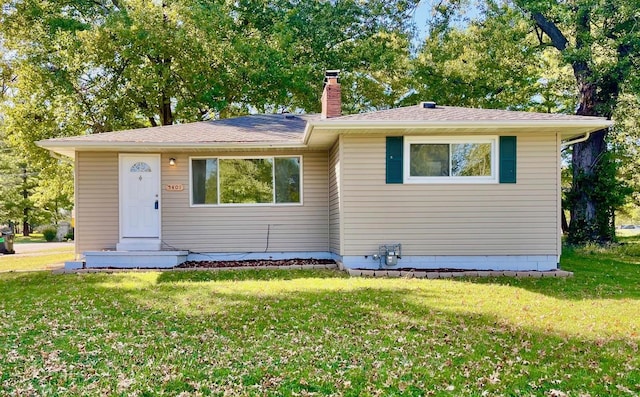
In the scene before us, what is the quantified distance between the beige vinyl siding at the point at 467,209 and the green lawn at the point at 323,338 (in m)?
1.16

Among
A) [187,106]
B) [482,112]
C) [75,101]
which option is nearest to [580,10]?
[482,112]

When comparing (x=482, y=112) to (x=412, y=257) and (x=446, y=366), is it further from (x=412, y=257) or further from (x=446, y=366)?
(x=446, y=366)

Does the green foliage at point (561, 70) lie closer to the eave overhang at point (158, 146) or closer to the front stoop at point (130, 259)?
the eave overhang at point (158, 146)

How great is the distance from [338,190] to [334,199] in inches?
25.0

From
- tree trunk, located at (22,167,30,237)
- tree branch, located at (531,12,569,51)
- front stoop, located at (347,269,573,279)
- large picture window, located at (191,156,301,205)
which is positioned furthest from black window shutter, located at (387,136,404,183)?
tree trunk, located at (22,167,30,237)

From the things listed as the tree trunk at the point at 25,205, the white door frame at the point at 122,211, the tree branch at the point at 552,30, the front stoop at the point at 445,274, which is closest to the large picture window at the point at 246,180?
the white door frame at the point at 122,211

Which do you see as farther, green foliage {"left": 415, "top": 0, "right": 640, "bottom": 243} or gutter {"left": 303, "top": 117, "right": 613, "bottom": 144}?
green foliage {"left": 415, "top": 0, "right": 640, "bottom": 243}

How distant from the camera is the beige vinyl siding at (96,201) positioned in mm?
10523

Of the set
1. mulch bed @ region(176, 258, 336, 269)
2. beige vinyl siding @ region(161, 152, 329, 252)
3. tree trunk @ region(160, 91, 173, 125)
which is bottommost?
mulch bed @ region(176, 258, 336, 269)

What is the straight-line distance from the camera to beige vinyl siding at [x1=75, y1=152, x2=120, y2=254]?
10523mm

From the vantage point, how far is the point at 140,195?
10.6 m

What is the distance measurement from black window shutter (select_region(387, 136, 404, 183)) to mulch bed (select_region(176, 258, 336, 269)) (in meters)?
2.20

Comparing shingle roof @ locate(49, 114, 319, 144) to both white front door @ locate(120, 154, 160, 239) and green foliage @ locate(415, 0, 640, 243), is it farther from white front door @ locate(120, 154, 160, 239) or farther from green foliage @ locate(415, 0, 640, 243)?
green foliage @ locate(415, 0, 640, 243)

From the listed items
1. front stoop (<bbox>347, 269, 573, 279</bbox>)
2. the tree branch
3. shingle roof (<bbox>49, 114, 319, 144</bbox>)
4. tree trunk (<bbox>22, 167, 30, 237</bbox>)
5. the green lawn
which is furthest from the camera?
tree trunk (<bbox>22, 167, 30, 237</bbox>)
